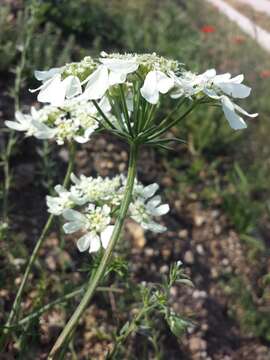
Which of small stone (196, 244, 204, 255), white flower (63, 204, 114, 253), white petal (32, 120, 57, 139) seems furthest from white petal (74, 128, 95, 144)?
small stone (196, 244, 204, 255)

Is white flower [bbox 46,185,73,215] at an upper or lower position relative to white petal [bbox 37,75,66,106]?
lower

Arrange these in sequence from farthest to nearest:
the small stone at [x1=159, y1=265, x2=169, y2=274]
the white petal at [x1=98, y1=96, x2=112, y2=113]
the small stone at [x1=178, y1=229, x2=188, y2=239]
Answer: the small stone at [x1=178, y1=229, x2=188, y2=239] < the small stone at [x1=159, y1=265, x2=169, y2=274] < the white petal at [x1=98, y1=96, x2=112, y2=113]

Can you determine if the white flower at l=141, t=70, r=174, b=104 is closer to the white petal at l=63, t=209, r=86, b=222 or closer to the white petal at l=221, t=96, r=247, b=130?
the white petal at l=221, t=96, r=247, b=130

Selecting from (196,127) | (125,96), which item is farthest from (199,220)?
(125,96)

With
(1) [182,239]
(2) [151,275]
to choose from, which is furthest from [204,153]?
(2) [151,275]

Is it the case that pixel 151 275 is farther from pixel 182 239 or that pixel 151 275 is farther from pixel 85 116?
pixel 85 116

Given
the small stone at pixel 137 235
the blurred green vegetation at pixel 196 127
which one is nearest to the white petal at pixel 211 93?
the blurred green vegetation at pixel 196 127
